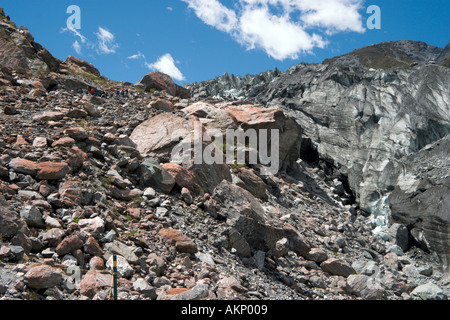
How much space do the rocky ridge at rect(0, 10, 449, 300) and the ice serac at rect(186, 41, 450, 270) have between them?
12.7 meters

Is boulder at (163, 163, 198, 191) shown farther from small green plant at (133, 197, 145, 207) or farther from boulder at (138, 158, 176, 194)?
small green plant at (133, 197, 145, 207)

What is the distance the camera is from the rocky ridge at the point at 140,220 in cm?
670

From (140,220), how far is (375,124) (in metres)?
36.4

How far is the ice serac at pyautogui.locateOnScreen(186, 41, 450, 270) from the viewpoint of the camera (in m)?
31.8

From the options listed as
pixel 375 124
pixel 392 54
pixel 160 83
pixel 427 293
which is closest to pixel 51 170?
pixel 427 293

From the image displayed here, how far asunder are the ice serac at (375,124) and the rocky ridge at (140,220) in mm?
12688

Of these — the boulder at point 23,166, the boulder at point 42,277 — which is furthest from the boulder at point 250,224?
the boulder at point 23,166

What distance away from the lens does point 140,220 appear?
9586mm

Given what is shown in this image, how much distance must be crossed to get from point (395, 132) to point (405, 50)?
158480 mm

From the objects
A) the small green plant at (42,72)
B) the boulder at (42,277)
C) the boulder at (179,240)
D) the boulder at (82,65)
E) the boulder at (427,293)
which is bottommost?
the boulder at (427,293)

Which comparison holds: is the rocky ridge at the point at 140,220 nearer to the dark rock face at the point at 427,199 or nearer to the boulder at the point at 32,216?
the boulder at the point at 32,216

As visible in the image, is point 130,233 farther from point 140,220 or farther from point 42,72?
point 42,72
